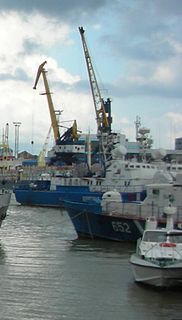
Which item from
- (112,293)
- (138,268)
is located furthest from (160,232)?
(112,293)

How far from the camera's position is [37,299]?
19.4m

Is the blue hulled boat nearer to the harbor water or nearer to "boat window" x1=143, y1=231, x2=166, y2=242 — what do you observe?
the harbor water

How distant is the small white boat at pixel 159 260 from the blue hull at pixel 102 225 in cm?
1178

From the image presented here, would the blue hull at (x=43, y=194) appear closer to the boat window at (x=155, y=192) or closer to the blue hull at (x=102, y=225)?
the blue hull at (x=102, y=225)

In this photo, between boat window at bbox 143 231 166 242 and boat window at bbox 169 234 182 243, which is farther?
boat window at bbox 143 231 166 242

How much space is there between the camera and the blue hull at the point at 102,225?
34719 millimetres

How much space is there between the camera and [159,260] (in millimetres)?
20578

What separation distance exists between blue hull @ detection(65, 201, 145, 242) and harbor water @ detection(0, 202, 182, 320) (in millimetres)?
929

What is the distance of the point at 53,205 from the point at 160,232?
215 feet

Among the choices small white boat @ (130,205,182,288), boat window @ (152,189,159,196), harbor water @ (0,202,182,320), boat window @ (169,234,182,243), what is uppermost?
boat window @ (152,189,159,196)

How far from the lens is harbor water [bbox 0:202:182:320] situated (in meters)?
17.8

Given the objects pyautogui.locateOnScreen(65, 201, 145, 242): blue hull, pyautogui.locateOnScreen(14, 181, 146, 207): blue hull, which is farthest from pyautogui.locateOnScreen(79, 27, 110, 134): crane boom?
pyautogui.locateOnScreen(65, 201, 145, 242): blue hull

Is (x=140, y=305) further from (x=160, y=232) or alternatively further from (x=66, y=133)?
(x=66, y=133)

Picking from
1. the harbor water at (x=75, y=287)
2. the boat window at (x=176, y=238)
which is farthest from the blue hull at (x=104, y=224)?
the boat window at (x=176, y=238)
